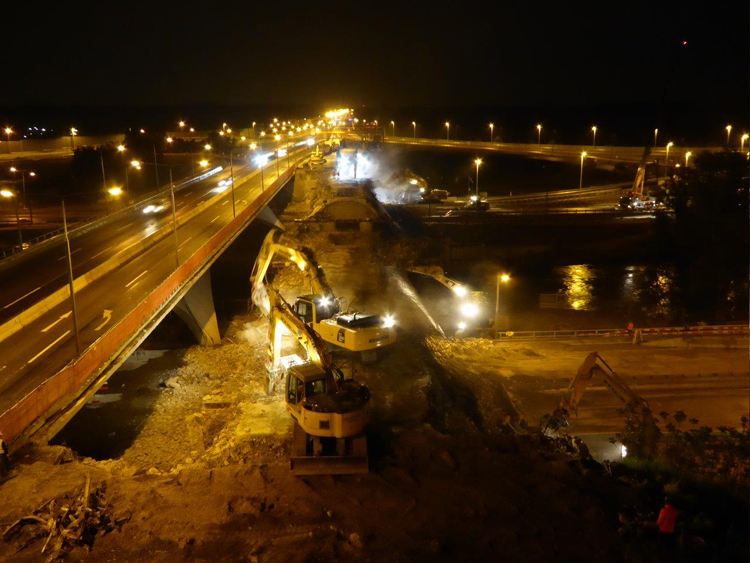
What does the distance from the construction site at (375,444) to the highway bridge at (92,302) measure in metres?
1.30

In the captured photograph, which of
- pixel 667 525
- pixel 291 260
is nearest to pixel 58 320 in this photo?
pixel 291 260

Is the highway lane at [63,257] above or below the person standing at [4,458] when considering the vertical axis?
above

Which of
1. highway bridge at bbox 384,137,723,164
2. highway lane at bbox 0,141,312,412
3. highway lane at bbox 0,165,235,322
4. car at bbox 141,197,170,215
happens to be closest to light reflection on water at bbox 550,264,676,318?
highway lane at bbox 0,141,312,412

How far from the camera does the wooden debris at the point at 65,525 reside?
11484 millimetres

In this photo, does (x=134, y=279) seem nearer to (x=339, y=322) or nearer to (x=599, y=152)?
(x=339, y=322)

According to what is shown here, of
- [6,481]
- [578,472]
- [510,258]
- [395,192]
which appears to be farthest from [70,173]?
[578,472]

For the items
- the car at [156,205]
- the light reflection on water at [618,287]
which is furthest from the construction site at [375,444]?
the car at [156,205]

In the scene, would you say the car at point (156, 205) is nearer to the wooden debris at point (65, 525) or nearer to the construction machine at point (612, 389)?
the construction machine at point (612, 389)

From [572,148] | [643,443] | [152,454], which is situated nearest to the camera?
[643,443]

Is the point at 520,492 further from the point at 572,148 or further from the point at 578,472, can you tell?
the point at 572,148

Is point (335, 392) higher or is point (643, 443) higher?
point (335, 392)

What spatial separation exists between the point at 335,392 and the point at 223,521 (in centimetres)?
407

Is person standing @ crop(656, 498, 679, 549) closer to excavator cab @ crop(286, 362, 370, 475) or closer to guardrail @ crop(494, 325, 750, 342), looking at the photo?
excavator cab @ crop(286, 362, 370, 475)

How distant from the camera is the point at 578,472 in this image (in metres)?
15.1
